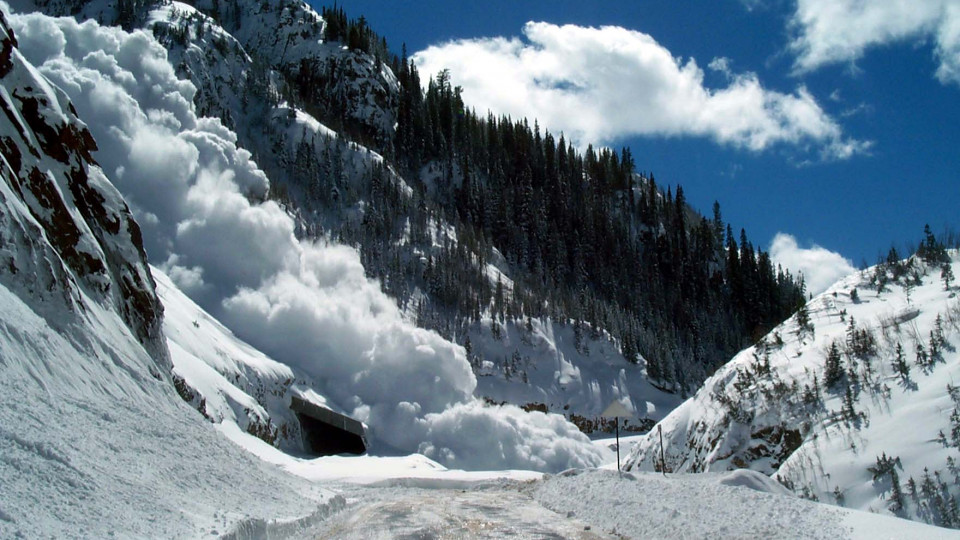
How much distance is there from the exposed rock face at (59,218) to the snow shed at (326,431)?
1481cm

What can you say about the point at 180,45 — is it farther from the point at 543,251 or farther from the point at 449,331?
the point at 543,251

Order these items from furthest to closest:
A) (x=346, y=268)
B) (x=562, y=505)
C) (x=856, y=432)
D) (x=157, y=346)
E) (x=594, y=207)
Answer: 1. (x=594, y=207)
2. (x=346, y=268)
3. (x=157, y=346)
4. (x=562, y=505)
5. (x=856, y=432)

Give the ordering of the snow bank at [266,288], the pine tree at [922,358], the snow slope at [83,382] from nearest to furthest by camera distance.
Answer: the snow slope at [83,382], the pine tree at [922,358], the snow bank at [266,288]

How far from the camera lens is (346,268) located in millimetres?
54750

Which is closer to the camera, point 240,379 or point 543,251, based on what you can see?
point 240,379

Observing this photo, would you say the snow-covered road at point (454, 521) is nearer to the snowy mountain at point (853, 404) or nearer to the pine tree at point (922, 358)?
the snowy mountain at point (853, 404)

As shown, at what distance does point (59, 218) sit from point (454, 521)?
12046 millimetres

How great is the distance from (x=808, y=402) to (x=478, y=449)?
27269 millimetres

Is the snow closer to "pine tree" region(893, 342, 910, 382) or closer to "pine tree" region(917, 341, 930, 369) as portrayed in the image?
"pine tree" region(917, 341, 930, 369)

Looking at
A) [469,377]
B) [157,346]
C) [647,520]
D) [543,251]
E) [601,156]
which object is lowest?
[647,520]

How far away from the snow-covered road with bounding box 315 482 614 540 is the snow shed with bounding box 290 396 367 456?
18079 mm

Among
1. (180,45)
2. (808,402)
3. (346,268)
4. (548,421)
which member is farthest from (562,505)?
(180,45)

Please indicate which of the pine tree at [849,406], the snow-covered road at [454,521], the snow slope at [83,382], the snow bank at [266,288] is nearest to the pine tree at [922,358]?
the pine tree at [849,406]

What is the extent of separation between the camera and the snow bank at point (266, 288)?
139 feet
